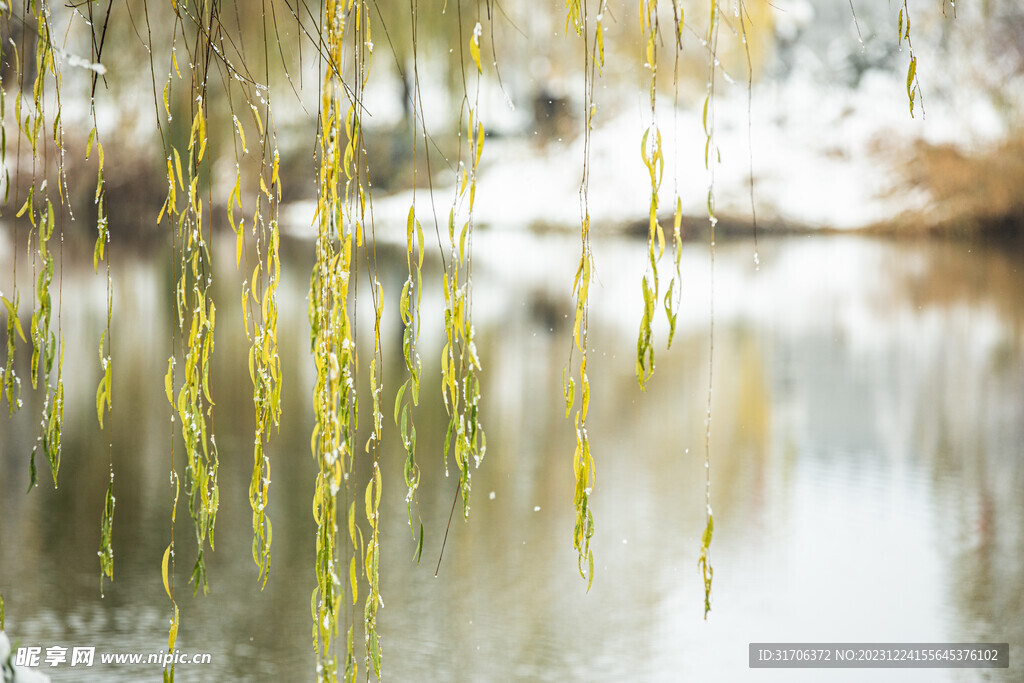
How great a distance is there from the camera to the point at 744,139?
5.31 metres

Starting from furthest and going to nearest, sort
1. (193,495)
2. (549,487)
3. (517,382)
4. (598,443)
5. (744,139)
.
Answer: (744,139) → (517,382) → (598,443) → (549,487) → (193,495)

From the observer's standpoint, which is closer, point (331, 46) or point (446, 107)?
point (331, 46)

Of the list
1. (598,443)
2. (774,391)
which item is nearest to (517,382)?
(598,443)

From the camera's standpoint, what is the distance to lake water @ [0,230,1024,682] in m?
2.79

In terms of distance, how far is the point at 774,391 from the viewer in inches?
183

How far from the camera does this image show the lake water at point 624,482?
110 inches

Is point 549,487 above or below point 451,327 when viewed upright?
below

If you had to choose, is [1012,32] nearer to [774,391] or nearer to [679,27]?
[774,391]

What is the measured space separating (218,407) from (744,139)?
3.23m

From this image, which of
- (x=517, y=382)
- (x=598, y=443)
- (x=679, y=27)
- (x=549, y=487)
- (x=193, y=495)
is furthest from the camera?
(x=517, y=382)

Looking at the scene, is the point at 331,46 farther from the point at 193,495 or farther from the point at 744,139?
the point at 744,139

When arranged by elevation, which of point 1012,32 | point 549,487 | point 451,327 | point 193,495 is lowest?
Result: point 549,487

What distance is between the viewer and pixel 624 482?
3812 millimetres

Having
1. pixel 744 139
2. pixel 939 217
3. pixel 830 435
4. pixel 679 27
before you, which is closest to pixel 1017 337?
pixel 939 217
